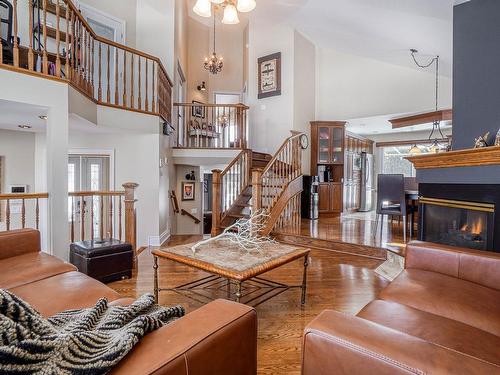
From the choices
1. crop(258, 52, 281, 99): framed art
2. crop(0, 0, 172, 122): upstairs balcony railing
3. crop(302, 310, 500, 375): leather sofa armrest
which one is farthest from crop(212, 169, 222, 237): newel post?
crop(302, 310, 500, 375): leather sofa armrest

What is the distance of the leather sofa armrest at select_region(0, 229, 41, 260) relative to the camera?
7.27 feet

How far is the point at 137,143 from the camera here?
5.09 meters

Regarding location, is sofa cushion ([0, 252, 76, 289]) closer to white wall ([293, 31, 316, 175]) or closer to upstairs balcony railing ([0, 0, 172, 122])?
upstairs balcony railing ([0, 0, 172, 122])

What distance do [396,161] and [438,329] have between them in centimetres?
871

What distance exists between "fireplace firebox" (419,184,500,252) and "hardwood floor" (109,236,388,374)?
2.77 ft

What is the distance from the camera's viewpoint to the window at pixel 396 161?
877 cm

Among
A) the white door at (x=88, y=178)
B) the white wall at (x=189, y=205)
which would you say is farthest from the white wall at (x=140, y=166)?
the white wall at (x=189, y=205)

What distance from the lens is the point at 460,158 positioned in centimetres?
291

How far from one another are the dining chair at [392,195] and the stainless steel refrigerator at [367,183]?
3953 mm

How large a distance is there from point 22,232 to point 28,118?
90.0 inches

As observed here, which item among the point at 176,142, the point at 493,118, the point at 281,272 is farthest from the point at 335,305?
the point at 176,142

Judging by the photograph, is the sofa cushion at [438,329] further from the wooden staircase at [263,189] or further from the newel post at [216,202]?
the newel post at [216,202]

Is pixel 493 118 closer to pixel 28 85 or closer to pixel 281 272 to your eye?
pixel 281 272

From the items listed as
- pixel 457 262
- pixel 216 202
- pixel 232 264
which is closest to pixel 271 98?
pixel 216 202
